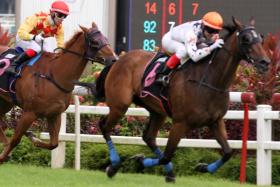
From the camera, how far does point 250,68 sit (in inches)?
448

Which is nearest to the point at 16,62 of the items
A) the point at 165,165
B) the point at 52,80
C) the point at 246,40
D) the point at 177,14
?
the point at 52,80

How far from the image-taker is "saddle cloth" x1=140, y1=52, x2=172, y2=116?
9742mm

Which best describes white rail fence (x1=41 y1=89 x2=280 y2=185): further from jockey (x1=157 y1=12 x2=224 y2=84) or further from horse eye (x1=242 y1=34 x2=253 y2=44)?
horse eye (x1=242 y1=34 x2=253 y2=44)

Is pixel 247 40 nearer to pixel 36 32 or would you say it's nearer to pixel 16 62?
pixel 36 32

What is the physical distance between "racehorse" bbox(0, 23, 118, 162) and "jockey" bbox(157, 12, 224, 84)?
2.12 feet

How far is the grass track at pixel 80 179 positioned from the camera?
30.7ft

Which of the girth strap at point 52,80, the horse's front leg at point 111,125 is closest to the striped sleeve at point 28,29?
the girth strap at point 52,80

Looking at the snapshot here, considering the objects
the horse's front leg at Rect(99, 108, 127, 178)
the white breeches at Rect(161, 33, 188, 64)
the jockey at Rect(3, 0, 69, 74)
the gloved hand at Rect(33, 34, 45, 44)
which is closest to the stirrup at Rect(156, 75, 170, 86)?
the white breeches at Rect(161, 33, 188, 64)

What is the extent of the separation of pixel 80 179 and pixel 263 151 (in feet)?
6.46

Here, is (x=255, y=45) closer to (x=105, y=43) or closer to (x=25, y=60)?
(x=105, y=43)

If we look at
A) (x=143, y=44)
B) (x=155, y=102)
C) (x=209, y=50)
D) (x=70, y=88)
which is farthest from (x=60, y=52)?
(x=143, y=44)

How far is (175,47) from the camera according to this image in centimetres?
980

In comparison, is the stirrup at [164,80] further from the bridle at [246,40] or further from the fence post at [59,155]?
the fence post at [59,155]

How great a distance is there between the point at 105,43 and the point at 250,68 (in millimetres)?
2182
